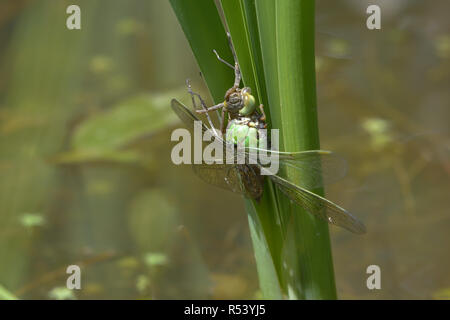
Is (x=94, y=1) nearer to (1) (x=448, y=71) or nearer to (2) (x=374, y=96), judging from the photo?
(2) (x=374, y=96)

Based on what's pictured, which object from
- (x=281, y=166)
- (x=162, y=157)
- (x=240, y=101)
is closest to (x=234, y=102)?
(x=240, y=101)

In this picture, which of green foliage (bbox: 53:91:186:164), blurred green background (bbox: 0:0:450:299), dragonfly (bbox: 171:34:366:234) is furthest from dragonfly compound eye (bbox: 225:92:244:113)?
green foliage (bbox: 53:91:186:164)

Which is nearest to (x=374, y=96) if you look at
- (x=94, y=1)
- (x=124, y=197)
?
(x=124, y=197)

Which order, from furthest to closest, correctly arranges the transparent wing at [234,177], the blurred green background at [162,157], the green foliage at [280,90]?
the blurred green background at [162,157] → the transparent wing at [234,177] → the green foliage at [280,90]

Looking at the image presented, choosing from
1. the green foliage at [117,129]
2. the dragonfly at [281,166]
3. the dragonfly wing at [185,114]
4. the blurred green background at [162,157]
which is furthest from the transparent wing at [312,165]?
the green foliage at [117,129]

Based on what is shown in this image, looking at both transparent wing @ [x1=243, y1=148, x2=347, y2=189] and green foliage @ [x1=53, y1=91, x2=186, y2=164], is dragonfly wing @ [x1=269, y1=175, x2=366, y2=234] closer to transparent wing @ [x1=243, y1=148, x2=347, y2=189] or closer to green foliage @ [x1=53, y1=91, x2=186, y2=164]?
transparent wing @ [x1=243, y1=148, x2=347, y2=189]

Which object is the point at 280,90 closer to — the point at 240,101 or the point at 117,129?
the point at 240,101

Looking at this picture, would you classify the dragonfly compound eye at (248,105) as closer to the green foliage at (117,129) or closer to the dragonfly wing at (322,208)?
the dragonfly wing at (322,208)
